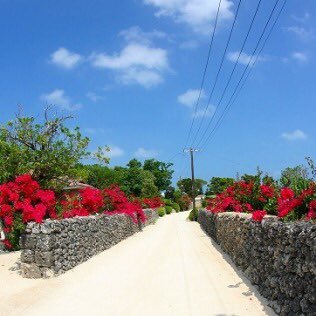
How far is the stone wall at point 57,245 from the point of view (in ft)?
37.5

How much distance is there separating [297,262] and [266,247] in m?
2.08

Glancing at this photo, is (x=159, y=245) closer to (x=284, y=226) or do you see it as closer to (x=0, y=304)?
(x=0, y=304)

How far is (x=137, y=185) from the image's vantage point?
71500 millimetres

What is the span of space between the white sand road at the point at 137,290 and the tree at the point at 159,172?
7387 centimetres

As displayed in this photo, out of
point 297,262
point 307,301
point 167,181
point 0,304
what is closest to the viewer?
point 307,301

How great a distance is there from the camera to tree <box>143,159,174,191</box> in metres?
88.4

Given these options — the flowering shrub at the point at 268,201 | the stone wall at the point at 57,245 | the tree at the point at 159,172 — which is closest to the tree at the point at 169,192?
the tree at the point at 159,172

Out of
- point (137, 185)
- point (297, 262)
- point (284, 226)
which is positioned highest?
point (137, 185)

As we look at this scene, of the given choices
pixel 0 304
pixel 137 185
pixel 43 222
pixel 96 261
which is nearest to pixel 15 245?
pixel 96 261

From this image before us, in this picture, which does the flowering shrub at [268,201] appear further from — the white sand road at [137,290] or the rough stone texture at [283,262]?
the white sand road at [137,290]

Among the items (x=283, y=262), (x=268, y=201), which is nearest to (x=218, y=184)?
(x=268, y=201)

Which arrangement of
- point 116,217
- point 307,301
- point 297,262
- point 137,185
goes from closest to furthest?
point 307,301, point 297,262, point 116,217, point 137,185

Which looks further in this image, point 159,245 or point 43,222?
point 159,245

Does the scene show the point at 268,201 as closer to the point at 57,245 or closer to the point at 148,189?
the point at 57,245
